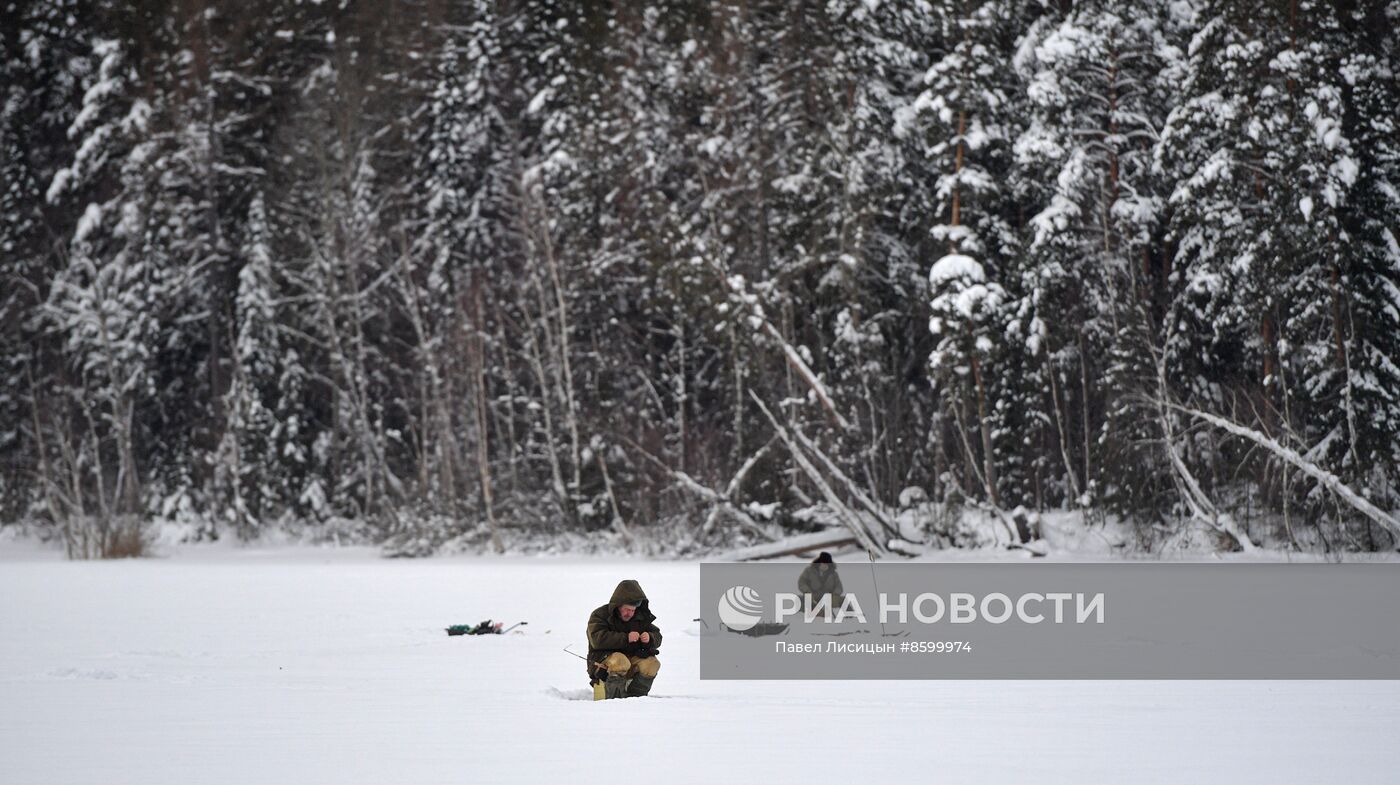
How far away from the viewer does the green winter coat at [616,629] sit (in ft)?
31.6

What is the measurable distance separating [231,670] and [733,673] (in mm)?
3962

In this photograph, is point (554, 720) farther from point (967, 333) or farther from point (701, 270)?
point (701, 270)

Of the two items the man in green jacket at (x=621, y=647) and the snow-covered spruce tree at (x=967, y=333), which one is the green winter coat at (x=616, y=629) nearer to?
the man in green jacket at (x=621, y=647)

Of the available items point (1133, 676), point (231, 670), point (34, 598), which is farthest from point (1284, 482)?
point (34, 598)

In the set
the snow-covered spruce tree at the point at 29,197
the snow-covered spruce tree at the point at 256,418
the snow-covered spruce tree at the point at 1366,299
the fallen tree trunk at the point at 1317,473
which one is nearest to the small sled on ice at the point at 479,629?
the fallen tree trunk at the point at 1317,473

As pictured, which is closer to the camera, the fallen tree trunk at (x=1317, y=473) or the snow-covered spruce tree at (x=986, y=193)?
the fallen tree trunk at (x=1317, y=473)

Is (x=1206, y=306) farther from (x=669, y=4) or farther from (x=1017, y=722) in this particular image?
(x=1017, y=722)

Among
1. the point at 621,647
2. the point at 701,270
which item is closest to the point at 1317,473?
the point at 701,270

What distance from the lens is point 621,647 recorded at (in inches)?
385

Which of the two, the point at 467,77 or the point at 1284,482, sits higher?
A: the point at 467,77

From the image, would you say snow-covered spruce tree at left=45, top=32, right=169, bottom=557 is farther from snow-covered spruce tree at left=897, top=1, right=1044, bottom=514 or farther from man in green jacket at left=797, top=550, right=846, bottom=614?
man in green jacket at left=797, top=550, right=846, bottom=614

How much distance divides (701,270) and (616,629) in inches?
690

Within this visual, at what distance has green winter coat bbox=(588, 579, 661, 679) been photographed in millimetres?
9633

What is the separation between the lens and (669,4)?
30672 millimetres
